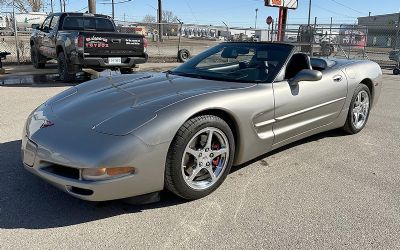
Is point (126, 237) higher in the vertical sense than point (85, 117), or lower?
lower

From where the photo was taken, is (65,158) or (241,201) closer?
(65,158)

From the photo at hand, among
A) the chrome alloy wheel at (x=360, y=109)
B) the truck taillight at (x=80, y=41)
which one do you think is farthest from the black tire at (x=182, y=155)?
the truck taillight at (x=80, y=41)

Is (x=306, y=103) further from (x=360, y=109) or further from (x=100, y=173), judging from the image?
(x=100, y=173)

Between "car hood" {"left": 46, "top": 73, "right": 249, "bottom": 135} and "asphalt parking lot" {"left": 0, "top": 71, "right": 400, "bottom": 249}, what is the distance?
679mm

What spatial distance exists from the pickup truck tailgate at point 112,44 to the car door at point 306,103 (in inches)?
241

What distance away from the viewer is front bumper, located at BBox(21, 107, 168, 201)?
263 centimetres

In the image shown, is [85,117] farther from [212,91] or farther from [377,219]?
[377,219]

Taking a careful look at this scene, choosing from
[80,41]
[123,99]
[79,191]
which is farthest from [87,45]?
[79,191]

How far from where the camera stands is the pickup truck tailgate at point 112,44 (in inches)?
352

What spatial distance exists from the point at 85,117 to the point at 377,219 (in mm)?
2429

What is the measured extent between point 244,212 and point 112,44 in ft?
23.9

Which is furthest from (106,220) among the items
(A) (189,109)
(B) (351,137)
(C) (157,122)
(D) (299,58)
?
(B) (351,137)

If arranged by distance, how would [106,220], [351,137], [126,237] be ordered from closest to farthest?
[126,237], [106,220], [351,137]

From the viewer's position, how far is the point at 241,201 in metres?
3.15
